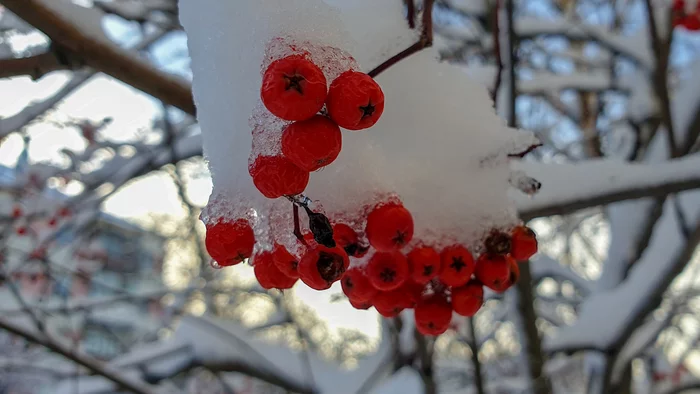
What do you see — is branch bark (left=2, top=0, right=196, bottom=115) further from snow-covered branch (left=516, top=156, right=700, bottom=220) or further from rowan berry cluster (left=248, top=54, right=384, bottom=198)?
snow-covered branch (left=516, top=156, right=700, bottom=220)

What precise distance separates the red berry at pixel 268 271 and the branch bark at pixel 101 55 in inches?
33.1

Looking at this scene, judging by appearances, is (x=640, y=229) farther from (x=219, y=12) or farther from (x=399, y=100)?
(x=219, y=12)

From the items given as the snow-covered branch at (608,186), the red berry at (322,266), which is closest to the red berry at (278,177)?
the red berry at (322,266)

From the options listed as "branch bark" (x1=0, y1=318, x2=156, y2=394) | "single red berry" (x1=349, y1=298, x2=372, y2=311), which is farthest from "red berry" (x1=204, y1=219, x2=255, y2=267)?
"branch bark" (x1=0, y1=318, x2=156, y2=394)

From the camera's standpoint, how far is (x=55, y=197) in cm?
443

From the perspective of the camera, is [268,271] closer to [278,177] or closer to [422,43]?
[278,177]

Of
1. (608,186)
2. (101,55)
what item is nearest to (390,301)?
(608,186)

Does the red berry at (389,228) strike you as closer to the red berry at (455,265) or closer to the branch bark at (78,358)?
the red berry at (455,265)

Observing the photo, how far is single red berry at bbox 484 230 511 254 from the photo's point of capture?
3.28 feet

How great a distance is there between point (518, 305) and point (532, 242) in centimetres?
128

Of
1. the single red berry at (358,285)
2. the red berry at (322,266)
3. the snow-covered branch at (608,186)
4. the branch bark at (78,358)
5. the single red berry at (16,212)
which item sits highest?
the red berry at (322,266)

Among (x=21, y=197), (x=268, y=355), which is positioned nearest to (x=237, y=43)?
(x=268, y=355)

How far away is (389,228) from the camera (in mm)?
822

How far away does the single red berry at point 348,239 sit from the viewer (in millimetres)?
866
